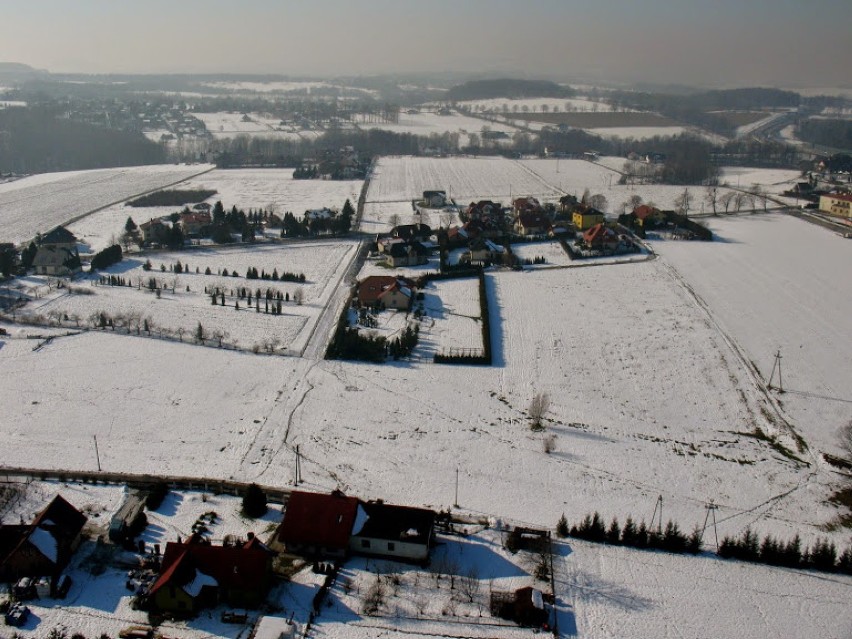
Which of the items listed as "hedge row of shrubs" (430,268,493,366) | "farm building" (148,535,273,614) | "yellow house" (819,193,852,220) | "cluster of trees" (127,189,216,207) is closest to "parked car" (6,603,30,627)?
"farm building" (148,535,273,614)

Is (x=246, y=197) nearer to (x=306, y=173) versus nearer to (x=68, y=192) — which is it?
(x=306, y=173)

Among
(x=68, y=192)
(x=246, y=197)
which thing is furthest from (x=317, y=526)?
(x=68, y=192)

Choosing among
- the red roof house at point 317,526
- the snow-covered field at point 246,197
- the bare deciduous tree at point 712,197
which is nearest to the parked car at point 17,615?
the red roof house at point 317,526

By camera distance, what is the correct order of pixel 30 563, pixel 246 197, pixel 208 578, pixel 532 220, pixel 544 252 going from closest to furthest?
pixel 208 578
pixel 30 563
pixel 544 252
pixel 532 220
pixel 246 197

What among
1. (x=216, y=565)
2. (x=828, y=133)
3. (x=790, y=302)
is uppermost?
(x=828, y=133)

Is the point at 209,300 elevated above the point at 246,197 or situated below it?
below

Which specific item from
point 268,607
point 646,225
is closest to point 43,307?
point 268,607

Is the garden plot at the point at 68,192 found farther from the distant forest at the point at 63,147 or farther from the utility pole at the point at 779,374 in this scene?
the utility pole at the point at 779,374
